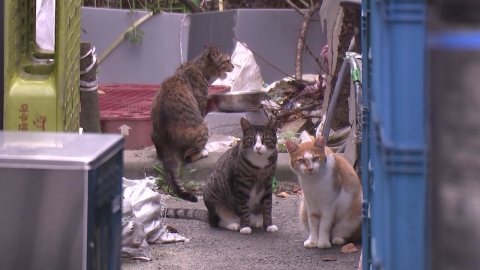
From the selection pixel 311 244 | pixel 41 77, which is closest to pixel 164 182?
pixel 311 244

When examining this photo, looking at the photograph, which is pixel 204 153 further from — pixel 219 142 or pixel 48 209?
pixel 48 209

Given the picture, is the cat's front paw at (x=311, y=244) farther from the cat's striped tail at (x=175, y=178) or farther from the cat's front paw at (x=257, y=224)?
the cat's striped tail at (x=175, y=178)

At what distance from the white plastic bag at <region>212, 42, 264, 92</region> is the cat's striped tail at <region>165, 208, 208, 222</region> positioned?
A: 3263mm

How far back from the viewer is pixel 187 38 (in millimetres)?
9078

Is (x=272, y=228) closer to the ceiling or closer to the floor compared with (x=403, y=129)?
closer to the floor

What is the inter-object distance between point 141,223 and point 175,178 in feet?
4.59

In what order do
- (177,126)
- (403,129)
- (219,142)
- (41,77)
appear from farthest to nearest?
(219,142)
(177,126)
(41,77)
(403,129)

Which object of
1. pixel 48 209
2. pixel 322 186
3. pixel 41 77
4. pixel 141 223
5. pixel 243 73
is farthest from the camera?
pixel 243 73

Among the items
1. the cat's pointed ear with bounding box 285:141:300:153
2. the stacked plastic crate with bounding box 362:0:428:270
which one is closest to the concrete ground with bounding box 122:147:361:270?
the cat's pointed ear with bounding box 285:141:300:153

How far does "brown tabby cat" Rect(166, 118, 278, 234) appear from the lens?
4.50m

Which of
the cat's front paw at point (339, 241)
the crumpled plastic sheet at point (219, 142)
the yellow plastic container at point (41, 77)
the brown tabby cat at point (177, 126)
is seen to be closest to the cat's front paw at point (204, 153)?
the brown tabby cat at point (177, 126)

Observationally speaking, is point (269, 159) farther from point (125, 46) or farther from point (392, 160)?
point (125, 46)

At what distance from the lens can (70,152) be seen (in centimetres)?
175

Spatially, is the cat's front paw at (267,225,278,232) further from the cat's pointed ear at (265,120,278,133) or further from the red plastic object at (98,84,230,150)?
the red plastic object at (98,84,230,150)
